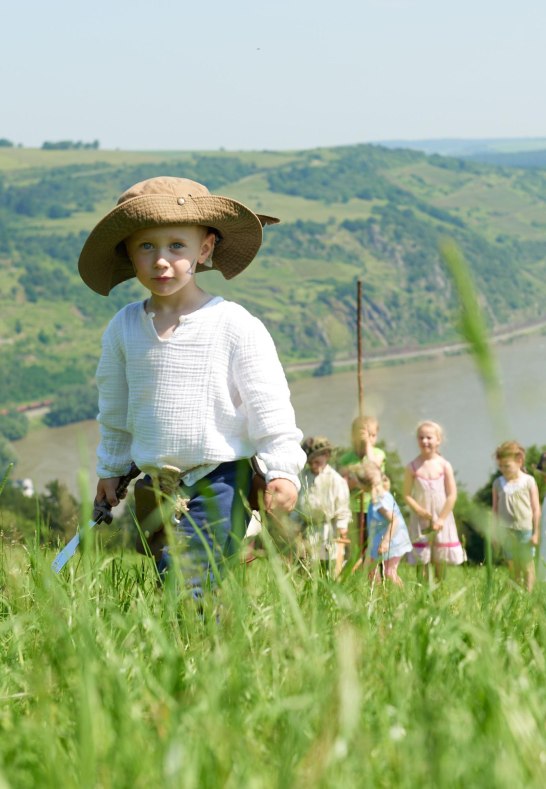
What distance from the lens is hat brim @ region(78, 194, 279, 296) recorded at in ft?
11.6

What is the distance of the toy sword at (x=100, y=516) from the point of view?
3037 mm

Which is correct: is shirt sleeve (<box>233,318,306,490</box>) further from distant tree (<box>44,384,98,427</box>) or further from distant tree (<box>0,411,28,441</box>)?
distant tree (<box>44,384,98,427</box>)

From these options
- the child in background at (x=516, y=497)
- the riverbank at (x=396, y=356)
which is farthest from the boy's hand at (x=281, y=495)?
the riverbank at (x=396, y=356)

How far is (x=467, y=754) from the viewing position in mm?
1303

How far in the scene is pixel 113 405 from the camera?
3.79 meters

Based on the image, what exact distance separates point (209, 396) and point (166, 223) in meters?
0.53

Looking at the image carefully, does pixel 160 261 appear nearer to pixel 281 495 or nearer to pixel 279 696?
pixel 281 495

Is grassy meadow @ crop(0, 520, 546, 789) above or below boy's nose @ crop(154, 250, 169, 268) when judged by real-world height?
below

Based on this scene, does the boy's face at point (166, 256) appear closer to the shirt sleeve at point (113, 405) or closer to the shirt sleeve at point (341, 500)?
the shirt sleeve at point (113, 405)

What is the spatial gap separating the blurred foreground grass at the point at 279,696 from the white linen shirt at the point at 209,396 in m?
1.06

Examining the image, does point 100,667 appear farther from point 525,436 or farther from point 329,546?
point 525,436

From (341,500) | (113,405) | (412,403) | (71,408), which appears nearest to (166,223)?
(113,405)

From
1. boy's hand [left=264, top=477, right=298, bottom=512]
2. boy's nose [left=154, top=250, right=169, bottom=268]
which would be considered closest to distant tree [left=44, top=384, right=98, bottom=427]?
boy's nose [left=154, top=250, right=169, bottom=268]

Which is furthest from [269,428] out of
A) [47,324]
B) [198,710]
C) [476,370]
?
[47,324]
